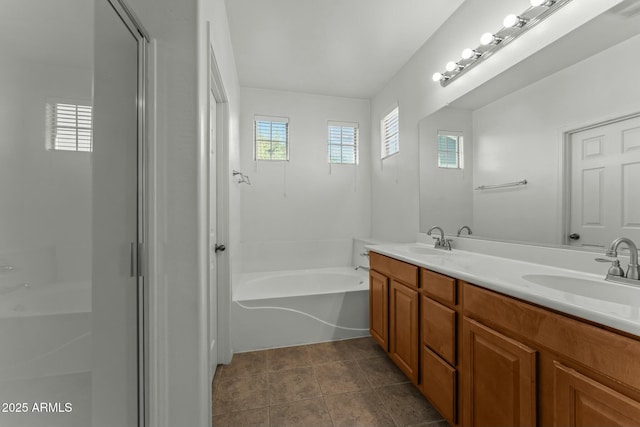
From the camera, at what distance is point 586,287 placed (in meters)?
1.03

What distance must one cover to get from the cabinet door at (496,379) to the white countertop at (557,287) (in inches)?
7.8

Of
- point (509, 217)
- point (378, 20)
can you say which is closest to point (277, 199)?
point (378, 20)

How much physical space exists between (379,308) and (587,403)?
1393 mm

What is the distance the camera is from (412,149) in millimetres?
2488

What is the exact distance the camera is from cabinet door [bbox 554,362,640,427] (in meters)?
0.64

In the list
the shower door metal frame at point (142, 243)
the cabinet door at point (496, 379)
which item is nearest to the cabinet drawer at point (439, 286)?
the cabinet door at point (496, 379)

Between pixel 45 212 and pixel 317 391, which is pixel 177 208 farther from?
pixel 317 391

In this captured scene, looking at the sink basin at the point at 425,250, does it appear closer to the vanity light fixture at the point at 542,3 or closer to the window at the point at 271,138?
the vanity light fixture at the point at 542,3

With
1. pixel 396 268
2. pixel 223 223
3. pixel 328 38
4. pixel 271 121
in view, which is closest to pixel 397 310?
pixel 396 268

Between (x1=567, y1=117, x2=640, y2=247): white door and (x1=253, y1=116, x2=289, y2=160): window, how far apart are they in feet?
8.77

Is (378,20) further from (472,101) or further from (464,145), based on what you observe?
(464,145)

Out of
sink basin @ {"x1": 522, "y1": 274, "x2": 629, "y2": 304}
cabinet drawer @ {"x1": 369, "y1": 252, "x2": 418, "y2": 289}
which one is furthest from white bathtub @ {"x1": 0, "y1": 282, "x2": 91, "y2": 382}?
sink basin @ {"x1": 522, "y1": 274, "x2": 629, "y2": 304}

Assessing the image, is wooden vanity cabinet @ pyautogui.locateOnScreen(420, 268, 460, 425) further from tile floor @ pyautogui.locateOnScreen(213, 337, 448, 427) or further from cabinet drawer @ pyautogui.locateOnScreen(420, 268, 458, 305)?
tile floor @ pyautogui.locateOnScreen(213, 337, 448, 427)

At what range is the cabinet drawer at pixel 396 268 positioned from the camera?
159cm
